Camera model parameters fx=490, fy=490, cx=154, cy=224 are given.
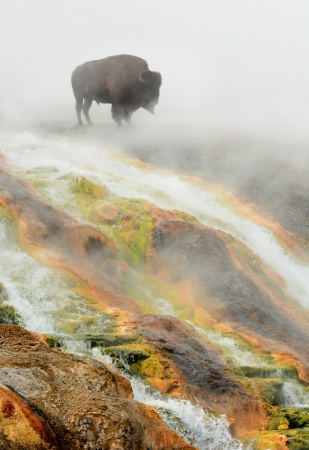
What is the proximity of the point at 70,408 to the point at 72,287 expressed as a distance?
450cm

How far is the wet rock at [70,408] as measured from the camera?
11.0ft

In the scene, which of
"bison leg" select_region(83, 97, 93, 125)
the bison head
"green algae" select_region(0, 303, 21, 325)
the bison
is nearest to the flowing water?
"green algae" select_region(0, 303, 21, 325)

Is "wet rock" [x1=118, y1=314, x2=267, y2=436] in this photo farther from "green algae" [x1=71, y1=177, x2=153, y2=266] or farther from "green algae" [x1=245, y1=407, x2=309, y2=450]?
"green algae" [x1=71, y1=177, x2=153, y2=266]

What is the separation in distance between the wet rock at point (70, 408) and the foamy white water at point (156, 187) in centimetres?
820

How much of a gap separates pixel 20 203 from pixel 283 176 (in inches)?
407

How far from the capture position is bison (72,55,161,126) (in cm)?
2153

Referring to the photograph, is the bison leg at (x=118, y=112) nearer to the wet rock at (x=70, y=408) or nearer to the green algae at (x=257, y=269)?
the green algae at (x=257, y=269)

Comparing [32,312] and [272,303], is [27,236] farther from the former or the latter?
[272,303]

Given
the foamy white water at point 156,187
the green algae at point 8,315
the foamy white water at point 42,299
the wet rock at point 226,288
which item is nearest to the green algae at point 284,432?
the wet rock at point 226,288

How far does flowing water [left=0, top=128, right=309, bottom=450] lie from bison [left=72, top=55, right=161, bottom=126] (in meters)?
2.69

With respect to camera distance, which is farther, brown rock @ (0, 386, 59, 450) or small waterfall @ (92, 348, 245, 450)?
small waterfall @ (92, 348, 245, 450)

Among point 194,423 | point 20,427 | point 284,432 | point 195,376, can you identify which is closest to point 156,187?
point 195,376

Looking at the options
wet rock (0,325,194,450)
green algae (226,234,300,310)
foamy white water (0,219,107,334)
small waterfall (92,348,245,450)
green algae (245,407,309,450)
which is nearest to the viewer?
wet rock (0,325,194,450)

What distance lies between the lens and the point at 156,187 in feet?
51.0
